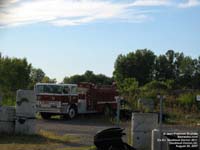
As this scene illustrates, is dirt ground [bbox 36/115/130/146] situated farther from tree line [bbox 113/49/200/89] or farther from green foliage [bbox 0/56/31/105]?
tree line [bbox 113/49/200/89]

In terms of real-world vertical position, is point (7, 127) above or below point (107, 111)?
below

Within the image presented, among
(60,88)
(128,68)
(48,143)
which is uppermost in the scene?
(128,68)

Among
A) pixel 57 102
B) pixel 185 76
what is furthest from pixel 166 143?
pixel 185 76

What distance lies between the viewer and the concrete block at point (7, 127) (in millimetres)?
22000

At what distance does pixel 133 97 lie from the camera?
43.4 metres

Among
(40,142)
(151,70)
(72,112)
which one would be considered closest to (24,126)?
(40,142)

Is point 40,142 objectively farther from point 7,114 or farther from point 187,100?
point 187,100

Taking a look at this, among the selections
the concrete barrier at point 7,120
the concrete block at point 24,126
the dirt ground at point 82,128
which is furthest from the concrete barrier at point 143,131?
the concrete barrier at point 7,120

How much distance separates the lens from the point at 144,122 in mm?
17922

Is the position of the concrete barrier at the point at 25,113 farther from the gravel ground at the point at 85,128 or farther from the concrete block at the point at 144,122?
the concrete block at the point at 144,122

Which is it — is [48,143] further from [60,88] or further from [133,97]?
[133,97]

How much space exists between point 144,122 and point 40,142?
4186 millimetres

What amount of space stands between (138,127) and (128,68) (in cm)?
9625

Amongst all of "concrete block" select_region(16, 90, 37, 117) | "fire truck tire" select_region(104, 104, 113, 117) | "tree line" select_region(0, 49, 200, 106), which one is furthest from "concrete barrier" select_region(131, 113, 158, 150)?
"tree line" select_region(0, 49, 200, 106)
